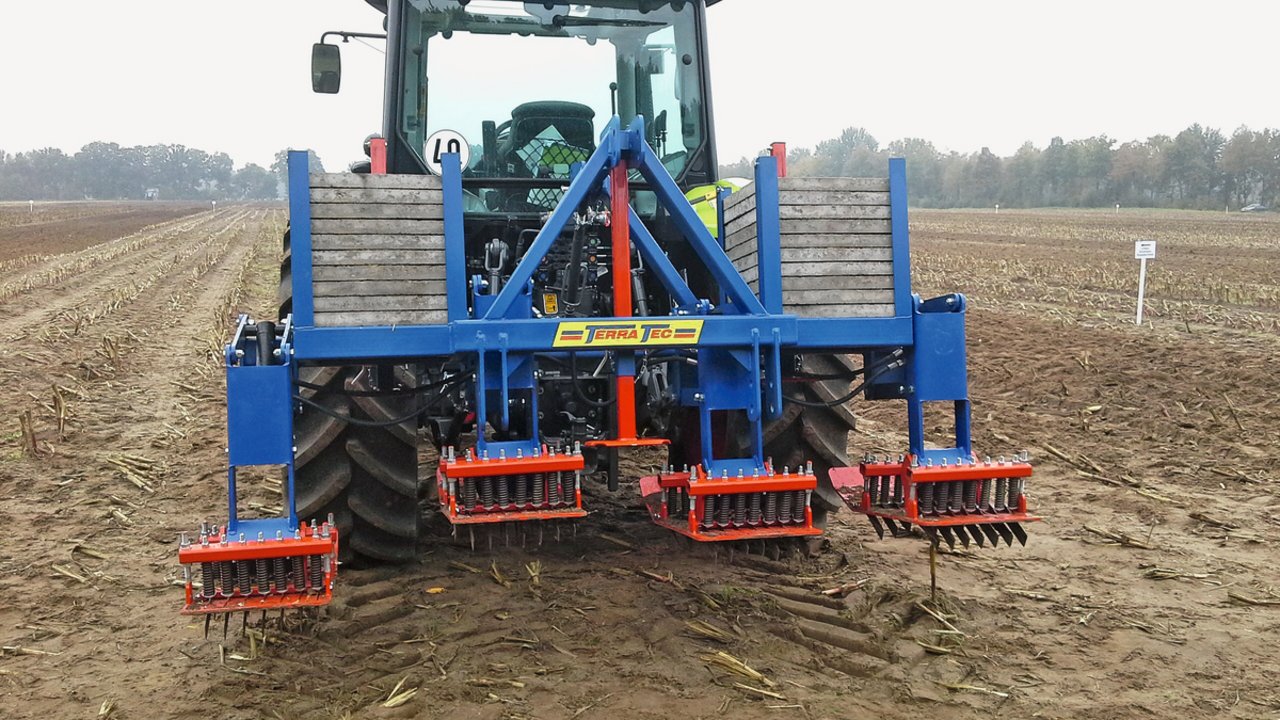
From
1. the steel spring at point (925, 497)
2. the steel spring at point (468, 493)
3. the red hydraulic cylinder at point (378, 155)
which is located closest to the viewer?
the steel spring at point (468, 493)

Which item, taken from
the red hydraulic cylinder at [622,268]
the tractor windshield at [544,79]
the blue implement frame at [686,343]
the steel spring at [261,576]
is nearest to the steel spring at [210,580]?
the steel spring at [261,576]

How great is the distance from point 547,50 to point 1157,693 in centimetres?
402

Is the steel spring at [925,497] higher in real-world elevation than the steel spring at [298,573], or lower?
higher

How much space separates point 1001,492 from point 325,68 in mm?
4254

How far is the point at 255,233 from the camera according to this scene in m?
38.0

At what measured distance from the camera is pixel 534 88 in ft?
17.8

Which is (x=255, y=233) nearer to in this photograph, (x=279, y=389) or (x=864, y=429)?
(x=864, y=429)

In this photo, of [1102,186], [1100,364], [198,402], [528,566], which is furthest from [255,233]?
[1102,186]

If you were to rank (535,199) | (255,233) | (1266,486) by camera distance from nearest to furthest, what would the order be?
(535,199) < (1266,486) < (255,233)

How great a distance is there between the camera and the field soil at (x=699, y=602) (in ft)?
11.2

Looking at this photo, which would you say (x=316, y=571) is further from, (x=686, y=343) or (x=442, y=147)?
(x=442, y=147)

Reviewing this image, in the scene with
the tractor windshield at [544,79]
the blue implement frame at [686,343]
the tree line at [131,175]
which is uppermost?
the tree line at [131,175]

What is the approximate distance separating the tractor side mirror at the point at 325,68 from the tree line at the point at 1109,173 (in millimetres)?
65914

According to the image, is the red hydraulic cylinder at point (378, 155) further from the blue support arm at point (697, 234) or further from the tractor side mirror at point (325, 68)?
the blue support arm at point (697, 234)
